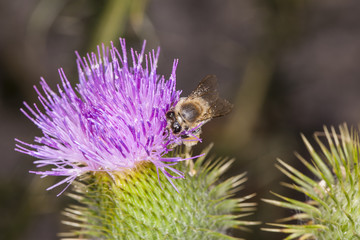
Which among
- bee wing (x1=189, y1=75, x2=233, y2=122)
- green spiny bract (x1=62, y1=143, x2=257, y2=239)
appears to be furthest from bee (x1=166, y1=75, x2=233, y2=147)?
green spiny bract (x1=62, y1=143, x2=257, y2=239)

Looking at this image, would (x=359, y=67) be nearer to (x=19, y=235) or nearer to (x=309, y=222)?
(x=309, y=222)

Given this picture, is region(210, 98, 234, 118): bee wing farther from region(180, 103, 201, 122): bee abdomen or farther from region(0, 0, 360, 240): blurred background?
region(0, 0, 360, 240): blurred background

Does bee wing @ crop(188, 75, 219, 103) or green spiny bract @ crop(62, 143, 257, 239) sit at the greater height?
bee wing @ crop(188, 75, 219, 103)

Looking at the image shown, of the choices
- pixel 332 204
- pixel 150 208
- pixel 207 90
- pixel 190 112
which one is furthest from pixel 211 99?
pixel 332 204

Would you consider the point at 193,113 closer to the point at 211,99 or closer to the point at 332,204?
the point at 211,99

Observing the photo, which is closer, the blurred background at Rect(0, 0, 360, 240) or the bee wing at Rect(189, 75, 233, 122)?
the bee wing at Rect(189, 75, 233, 122)

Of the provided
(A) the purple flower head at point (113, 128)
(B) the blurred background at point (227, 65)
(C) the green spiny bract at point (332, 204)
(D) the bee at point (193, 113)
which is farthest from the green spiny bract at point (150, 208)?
(B) the blurred background at point (227, 65)
